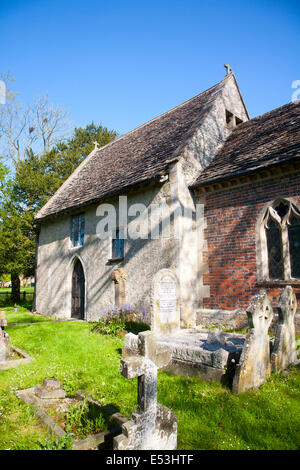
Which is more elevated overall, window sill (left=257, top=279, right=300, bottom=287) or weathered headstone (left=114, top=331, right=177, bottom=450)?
window sill (left=257, top=279, right=300, bottom=287)

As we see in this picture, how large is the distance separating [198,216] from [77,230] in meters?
6.33

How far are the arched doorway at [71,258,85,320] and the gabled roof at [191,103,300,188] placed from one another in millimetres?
6792

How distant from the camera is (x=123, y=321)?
30.3 ft

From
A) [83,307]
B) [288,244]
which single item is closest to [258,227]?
[288,244]

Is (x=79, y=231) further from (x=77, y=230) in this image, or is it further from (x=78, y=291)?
(x=78, y=291)

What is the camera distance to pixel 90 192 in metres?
12.9

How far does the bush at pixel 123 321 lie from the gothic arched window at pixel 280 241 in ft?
12.6

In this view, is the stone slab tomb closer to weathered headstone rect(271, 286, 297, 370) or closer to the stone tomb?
weathered headstone rect(271, 286, 297, 370)

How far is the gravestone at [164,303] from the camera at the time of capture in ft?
22.3

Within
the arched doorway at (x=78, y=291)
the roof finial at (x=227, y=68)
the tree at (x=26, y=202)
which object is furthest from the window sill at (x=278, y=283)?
the tree at (x=26, y=202)

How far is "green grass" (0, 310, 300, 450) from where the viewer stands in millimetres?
3156

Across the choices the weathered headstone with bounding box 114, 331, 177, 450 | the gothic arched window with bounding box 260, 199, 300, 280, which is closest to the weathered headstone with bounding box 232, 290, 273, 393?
the weathered headstone with bounding box 114, 331, 177, 450

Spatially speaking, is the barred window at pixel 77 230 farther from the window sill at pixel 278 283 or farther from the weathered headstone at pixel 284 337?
the weathered headstone at pixel 284 337

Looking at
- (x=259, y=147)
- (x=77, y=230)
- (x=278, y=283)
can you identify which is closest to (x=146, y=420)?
(x=278, y=283)
